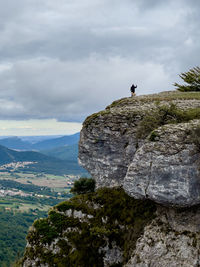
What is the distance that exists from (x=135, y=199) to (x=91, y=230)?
16.4 ft

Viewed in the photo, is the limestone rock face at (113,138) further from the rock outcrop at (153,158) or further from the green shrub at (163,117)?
the green shrub at (163,117)

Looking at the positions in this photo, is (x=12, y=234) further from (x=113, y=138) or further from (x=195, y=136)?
(x=195, y=136)

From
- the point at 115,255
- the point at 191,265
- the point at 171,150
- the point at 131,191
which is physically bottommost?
the point at 115,255

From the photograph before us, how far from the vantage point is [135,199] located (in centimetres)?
2181

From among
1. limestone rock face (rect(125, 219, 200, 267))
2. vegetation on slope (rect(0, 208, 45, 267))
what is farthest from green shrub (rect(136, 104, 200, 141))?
vegetation on slope (rect(0, 208, 45, 267))

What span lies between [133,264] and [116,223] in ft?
13.1

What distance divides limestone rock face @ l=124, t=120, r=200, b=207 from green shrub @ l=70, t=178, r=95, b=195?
11797 mm

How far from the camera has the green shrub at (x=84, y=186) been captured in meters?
28.9

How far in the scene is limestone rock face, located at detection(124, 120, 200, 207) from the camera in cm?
1570

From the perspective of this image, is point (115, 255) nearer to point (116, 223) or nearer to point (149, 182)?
point (116, 223)

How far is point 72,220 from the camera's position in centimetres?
2234

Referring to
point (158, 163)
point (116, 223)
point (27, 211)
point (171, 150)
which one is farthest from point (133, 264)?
point (27, 211)

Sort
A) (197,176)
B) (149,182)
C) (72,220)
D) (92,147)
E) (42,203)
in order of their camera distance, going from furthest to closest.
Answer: (42,203)
(92,147)
(72,220)
(149,182)
(197,176)

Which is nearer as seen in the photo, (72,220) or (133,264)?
(133,264)
